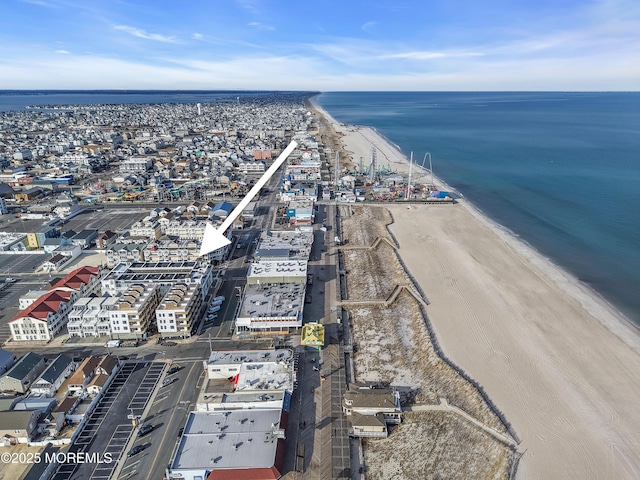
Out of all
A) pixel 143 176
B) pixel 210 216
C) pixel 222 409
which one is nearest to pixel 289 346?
pixel 222 409

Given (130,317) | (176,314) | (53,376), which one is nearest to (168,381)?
(176,314)

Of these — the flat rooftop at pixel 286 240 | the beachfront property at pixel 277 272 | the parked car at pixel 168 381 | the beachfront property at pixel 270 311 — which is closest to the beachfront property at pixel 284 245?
the flat rooftop at pixel 286 240

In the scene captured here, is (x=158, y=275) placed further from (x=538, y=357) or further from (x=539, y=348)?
(x=539, y=348)

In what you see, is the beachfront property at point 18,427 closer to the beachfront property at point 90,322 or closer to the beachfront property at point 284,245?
the beachfront property at point 90,322

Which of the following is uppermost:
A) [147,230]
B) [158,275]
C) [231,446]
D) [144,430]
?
[158,275]

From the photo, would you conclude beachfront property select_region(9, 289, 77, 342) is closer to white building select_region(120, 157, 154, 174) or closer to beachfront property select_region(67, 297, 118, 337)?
beachfront property select_region(67, 297, 118, 337)
